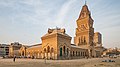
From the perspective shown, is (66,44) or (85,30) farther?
(85,30)

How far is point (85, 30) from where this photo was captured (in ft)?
260

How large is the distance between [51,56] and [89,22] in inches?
1478

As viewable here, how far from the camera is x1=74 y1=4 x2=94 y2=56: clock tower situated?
77262 millimetres

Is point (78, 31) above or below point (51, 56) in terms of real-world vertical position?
above

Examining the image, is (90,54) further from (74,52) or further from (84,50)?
(74,52)

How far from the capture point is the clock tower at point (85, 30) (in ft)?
253

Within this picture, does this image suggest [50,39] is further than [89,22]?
No

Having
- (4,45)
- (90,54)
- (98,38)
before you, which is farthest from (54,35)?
(4,45)

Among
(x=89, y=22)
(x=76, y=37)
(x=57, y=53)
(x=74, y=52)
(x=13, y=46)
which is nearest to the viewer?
(x=57, y=53)

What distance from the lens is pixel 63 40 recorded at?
50531 mm

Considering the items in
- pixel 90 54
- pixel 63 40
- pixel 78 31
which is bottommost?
pixel 90 54

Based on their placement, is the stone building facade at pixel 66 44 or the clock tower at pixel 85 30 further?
the clock tower at pixel 85 30

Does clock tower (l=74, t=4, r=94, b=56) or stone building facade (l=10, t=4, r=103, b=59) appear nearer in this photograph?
stone building facade (l=10, t=4, r=103, b=59)

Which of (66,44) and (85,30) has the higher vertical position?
(85,30)
